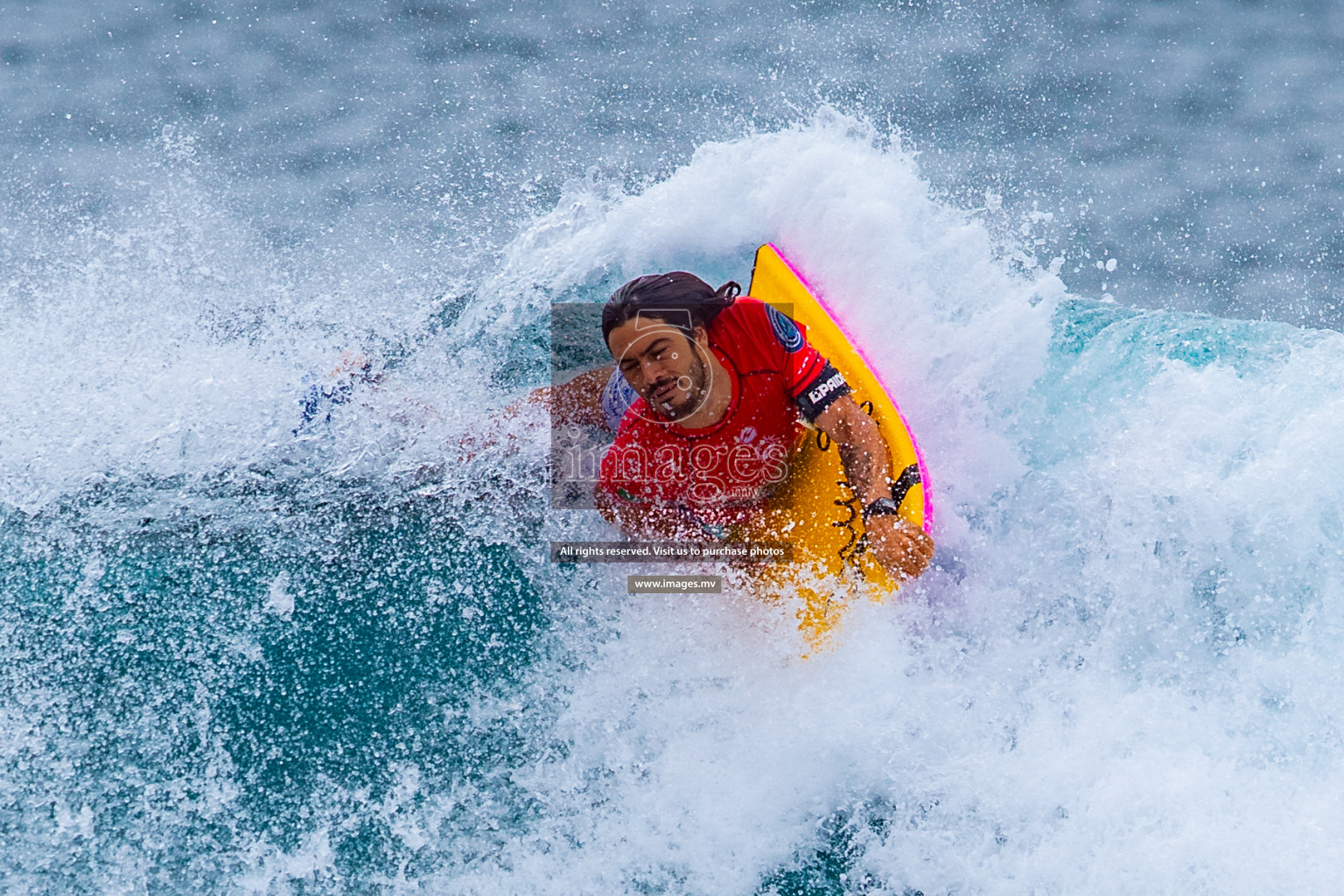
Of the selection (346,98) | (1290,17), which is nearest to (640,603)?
(346,98)

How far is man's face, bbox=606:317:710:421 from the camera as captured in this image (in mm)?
2371

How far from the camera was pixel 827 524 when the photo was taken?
2750 millimetres

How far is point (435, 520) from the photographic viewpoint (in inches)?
116

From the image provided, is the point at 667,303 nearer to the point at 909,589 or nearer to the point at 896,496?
the point at 896,496

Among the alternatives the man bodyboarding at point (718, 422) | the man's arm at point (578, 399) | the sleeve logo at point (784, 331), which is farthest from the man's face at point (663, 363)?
the man's arm at point (578, 399)

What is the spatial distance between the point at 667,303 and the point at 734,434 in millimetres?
444

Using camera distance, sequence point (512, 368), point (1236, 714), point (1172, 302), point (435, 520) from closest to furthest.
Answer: point (1236, 714) < point (435, 520) < point (512, 368) < point (1172, 302)

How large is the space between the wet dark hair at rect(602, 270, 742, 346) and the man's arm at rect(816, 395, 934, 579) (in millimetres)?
446

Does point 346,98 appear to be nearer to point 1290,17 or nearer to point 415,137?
point 415,137

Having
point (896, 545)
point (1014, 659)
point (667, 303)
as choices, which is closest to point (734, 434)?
point (667, 303)

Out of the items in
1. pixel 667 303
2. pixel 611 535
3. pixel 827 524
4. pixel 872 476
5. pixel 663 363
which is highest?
pixel 667 303

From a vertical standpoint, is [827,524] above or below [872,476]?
below

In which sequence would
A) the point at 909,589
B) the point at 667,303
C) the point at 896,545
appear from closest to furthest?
the point at 667,303 < the point at 896,545 < the point at 909,589

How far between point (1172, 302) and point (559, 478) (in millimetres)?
2785
